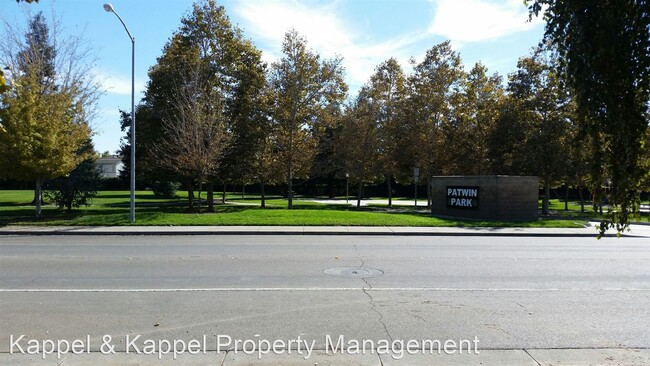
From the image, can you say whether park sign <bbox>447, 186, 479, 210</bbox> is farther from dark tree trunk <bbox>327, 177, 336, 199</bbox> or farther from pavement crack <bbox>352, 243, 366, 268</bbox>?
dark tree trunk <bbox>327, 177, 336, 199</bbox>

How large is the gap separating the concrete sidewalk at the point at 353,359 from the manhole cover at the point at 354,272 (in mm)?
4126

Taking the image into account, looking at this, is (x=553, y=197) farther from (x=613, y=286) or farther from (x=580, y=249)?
(x=613, y=286)

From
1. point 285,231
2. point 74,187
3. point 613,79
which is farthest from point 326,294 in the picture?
point 74,187

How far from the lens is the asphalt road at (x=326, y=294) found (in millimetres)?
5672

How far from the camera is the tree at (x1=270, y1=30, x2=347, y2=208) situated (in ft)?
104

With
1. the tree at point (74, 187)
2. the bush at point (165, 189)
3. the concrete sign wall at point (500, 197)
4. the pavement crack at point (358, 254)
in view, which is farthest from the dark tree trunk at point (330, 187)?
the pavement crack at point (358, 254)

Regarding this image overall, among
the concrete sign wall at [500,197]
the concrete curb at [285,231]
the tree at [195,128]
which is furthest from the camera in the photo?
the tree at [195,128]

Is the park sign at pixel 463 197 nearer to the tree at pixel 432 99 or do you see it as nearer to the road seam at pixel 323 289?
the tree at pixel 432 99

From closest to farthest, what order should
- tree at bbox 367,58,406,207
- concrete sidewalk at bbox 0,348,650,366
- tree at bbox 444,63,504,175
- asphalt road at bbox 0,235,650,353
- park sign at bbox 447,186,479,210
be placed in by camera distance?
concrete sidewalk at bbox 0,348,650,366
asphalt road at bbox 0,235,650,353
park sign at bbox 447,186,479,210
tree at bbox 444,63,504,175
tree at bbox 367,58,406,207

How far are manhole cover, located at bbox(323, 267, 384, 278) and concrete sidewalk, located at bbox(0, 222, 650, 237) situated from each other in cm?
754

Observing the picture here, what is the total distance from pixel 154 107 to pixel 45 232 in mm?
12079

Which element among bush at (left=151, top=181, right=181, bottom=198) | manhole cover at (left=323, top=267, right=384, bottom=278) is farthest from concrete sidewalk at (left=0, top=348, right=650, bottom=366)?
Result: bush at (left=151, top=181, right=181, bottom=198)

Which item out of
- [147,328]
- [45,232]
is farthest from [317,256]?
[45,232]

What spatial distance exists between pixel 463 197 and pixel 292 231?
35.1ft
